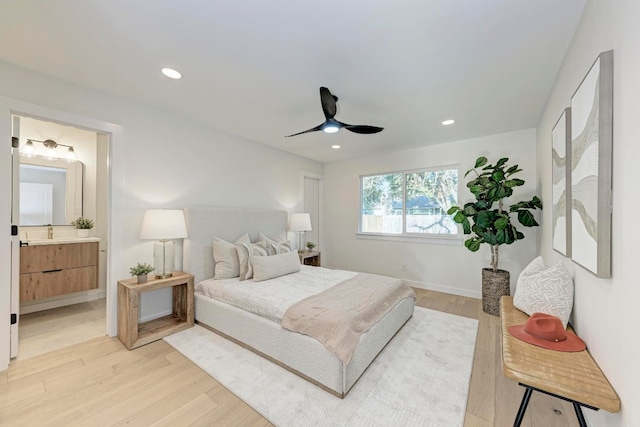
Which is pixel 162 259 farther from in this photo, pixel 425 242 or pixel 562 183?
pixel 425 242

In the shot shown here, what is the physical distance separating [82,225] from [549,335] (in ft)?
17.4

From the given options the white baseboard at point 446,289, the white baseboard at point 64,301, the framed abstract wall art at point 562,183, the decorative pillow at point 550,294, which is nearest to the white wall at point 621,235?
the decorative pillow at point 550,294

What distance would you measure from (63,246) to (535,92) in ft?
19.0

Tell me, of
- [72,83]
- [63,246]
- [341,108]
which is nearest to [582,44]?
[341,108]

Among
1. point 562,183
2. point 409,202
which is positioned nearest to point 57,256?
point 409,202

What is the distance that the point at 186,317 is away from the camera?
2941 mm

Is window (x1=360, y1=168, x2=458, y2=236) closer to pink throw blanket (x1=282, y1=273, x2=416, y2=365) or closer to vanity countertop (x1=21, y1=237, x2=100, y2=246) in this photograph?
pink throw blanket (x1=282, y1=273, x2=416, y2=365)

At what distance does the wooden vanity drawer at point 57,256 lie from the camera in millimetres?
3115

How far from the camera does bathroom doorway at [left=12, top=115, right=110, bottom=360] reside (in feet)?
10.1

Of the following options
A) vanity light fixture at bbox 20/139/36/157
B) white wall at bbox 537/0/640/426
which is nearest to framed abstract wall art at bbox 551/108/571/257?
white wall at bbox 537/0/640/426

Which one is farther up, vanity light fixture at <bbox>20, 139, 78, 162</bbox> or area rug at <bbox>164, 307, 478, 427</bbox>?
vanity light fixture at <bbox>20, 139, 78, 162</bbox>

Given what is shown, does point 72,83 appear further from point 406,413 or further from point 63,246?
point 406,413

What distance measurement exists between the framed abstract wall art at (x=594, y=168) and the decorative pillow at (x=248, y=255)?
2826 mm

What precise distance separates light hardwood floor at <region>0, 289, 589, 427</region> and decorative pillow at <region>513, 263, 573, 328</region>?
2.08ft
